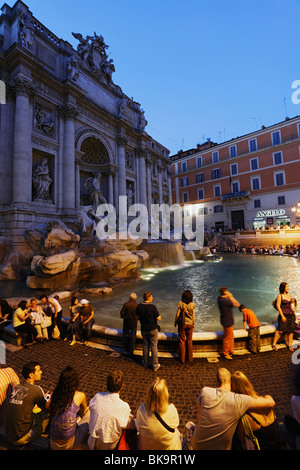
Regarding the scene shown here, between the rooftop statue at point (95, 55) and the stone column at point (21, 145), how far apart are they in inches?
308

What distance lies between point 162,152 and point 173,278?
26.8 m

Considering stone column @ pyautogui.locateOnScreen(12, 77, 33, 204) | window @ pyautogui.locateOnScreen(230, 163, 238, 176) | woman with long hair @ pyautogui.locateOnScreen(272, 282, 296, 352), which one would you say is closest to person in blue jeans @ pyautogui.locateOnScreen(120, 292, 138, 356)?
woman with long hair @ pyautogui.locateOnScreen(272, 282, 296, 352)

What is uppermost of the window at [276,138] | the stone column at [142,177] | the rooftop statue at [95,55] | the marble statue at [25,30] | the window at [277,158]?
the rooftop statue at [95,55]

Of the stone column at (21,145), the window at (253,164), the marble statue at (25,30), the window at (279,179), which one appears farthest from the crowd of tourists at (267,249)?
the marble statue at (25,30)

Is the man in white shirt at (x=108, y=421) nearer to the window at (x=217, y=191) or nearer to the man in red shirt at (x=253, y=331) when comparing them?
the man in red shirt at (x=253, y=331)

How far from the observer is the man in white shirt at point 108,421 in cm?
176

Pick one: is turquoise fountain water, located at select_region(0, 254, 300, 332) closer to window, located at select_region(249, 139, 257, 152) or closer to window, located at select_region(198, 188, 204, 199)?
window, located at select_region(249, 139, 257, 152)

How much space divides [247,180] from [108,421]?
3525 cm

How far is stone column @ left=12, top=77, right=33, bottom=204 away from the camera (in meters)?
Result: 12.6

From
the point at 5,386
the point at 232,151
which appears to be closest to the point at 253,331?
the point at 5,386

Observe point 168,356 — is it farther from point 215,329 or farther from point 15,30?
point 15,30

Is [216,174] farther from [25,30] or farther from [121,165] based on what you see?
[25,30]

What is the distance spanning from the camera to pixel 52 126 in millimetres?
15250
